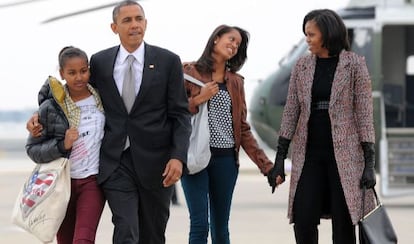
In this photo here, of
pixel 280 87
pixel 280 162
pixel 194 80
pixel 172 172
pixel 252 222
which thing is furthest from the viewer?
pixel 280 87

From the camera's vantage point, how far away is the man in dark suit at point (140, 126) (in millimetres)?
5422

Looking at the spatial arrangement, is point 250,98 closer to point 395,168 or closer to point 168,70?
point 395,168

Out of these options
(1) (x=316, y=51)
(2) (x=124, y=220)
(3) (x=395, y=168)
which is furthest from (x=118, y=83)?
(3) (x=395, y=168)

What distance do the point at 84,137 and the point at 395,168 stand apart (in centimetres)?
741

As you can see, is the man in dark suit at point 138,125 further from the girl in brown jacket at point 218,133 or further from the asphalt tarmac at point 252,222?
the asphalt tarmac at point 252,222

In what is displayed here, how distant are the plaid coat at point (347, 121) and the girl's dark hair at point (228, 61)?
69 cm

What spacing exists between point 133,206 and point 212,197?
38.1 inches

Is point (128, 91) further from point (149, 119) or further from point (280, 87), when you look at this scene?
point (280, 87)

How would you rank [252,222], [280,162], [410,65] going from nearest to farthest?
[280,162] < [252,222] < [410,65]

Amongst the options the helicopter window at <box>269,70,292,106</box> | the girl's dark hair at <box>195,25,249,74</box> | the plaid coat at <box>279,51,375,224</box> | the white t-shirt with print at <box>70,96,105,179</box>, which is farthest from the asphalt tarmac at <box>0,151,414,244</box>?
the white t-shirt with print at <box>70,96,105,179</box>

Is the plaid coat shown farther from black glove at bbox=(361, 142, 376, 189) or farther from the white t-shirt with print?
the white t-shirt with print

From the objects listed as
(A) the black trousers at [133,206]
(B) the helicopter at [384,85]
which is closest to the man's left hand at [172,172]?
(A) the black trousers at [133,206]

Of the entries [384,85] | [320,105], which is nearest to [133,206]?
[320,105]

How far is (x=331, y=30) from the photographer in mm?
5691
